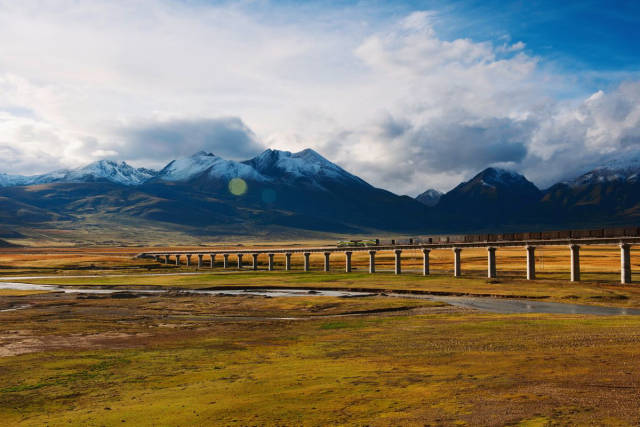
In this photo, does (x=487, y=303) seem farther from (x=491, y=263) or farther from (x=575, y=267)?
(x=491, y=263)

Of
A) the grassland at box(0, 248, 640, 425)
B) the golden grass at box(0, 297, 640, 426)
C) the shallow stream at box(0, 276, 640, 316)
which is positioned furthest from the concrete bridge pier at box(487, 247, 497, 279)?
the golden grass at box(0, 297, 640, 426)

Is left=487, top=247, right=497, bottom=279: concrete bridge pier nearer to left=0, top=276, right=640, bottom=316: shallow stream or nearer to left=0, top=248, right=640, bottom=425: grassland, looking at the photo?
left=0, top=276, right=640, bottom=316: shallow stream

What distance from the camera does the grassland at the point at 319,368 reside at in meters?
19.3

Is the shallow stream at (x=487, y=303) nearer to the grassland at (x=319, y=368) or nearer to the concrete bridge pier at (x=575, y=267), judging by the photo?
the grassland at (x=319, y=368)

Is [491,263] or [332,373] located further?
[491,263]

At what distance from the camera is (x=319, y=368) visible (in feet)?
88.0

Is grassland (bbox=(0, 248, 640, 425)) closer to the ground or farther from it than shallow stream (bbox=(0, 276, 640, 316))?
farther from it

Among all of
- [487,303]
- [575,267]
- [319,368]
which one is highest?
[575,267]

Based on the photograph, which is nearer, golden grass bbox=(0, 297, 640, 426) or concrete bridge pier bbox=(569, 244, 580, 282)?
golden grass bbox=(0, 297, 640, 426)

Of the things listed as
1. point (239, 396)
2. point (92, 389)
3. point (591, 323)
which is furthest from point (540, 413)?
point (591, 323)

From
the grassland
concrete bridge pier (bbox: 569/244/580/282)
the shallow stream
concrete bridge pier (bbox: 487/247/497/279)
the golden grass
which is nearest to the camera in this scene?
the golden grass

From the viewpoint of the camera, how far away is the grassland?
63.2 feet

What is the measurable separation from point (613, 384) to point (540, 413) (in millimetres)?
4827

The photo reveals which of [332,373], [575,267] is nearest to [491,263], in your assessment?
[575,267]
